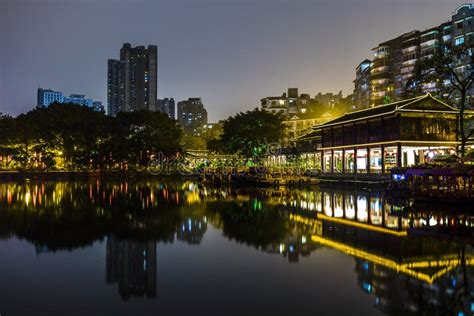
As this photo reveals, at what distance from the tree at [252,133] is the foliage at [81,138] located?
41.8 ft

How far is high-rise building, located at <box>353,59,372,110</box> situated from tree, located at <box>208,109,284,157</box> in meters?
41.9

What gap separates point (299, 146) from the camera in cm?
6191

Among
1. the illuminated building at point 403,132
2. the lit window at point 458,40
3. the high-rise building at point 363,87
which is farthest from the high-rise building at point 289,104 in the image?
the illuminated building at point 403,132

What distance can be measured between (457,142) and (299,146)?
84.3 feet

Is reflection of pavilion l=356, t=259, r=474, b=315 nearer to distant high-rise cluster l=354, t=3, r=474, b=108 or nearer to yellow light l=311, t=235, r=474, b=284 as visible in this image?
yellow light l=311, t=235, r=474, b=284

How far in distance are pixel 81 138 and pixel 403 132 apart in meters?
45.3

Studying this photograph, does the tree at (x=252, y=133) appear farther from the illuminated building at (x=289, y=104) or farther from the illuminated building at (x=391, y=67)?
the illuminated building at (x=289, y=104)

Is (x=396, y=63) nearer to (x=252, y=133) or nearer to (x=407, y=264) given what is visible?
(x=252, y=133)

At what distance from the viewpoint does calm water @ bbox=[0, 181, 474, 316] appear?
304 inches

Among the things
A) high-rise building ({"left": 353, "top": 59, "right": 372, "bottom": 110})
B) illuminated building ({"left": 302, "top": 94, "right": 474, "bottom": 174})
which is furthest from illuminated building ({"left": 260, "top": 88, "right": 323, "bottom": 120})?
illuminated building ({"left": 302, "top": 94, "right": 474, "bottom": 174})

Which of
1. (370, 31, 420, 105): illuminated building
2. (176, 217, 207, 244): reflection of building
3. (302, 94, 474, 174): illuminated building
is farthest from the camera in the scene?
(370, 31, 420, 105): illuminated building

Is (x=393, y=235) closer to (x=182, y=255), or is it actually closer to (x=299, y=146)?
(x=182, y=255)

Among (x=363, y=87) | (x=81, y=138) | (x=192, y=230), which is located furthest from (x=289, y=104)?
(x=192, y=230)

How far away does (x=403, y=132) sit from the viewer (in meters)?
37.8
